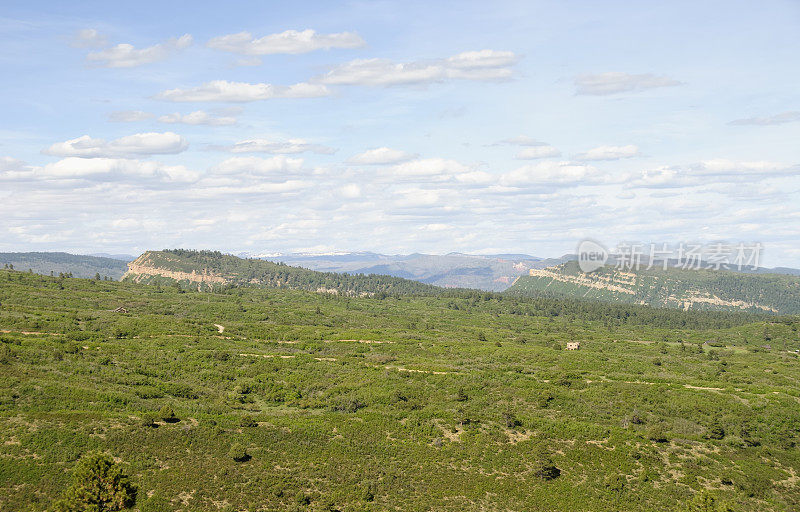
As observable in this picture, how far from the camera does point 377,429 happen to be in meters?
67.4

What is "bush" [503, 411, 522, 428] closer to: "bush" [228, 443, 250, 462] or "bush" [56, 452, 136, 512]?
"bush" [228, 443, 250, 462]

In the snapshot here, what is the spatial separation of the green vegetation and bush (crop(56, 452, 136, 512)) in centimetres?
48

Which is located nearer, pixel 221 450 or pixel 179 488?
pixel 179 488

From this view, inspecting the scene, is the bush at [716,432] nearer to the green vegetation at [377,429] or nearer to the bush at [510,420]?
the green vegetation at [377,429]

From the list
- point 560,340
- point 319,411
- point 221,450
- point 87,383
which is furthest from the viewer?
point 560,340

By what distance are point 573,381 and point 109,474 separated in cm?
6887

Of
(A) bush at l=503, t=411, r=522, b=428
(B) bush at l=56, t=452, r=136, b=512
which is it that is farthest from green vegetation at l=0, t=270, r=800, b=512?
(B) bush at l=56, t=452, r=136, b=512

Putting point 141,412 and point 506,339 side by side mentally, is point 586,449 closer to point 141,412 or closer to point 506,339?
point 141,412

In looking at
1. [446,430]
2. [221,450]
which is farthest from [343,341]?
[221,450]

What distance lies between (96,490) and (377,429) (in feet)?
108

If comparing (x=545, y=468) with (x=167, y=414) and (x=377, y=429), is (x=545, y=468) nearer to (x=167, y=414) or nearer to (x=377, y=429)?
(x=377, y=429)

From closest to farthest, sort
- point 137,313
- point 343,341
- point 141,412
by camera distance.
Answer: point 141,412 < point 343,341 < point 137,313

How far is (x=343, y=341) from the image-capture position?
126 metres

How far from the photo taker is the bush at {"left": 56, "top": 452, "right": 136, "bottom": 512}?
1603 inches
